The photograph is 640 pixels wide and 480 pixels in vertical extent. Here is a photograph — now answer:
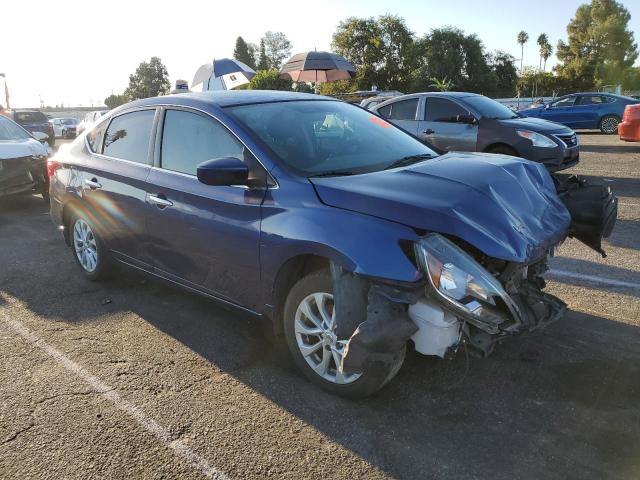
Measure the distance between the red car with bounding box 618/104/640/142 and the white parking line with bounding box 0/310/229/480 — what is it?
13.1 metres

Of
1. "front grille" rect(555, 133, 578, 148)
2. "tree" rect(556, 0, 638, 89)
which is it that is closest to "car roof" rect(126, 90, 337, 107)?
"front grille" rect(555, 133, 578, 148)

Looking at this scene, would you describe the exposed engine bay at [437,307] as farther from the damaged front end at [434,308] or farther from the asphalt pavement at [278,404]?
the asphalt pavement at [278,404]

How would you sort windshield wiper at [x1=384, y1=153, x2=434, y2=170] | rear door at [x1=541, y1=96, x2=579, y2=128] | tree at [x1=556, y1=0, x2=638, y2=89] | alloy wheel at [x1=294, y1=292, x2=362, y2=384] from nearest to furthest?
1. alloy wheel at [x1=294, y1=292, x2=362, y2=384]
2. windshield wiper at [x1=384, y1=153, x2=434, y2=170]
3. rear door at [x1=541, y1=96, x2=579, y2=128]
4. tree at [x1=556, y1=0, x2=638, y2=89]

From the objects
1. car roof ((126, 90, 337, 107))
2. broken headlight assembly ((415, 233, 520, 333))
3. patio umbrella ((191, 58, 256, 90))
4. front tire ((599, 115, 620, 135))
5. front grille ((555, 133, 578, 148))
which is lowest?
front tire ((599, 115, 620, 135))

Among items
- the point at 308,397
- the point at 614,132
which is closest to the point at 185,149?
the point at 308,397

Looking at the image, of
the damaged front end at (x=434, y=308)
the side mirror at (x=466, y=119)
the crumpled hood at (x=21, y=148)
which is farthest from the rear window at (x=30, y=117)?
the damaged front end at (x=434, y=308)

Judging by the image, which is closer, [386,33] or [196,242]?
[196,242]

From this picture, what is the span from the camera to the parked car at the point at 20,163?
8461 millimetres

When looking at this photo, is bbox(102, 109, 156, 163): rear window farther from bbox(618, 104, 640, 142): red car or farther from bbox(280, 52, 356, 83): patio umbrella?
bbox(280, 52, 356, 83): patio umbrella

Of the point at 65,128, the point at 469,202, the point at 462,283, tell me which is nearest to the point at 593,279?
the point at 469,202

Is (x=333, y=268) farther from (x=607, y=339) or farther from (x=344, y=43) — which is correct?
(x=344, y=43)

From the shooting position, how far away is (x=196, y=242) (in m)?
3.69

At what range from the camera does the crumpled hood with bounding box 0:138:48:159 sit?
336 inches

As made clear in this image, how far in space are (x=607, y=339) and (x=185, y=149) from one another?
3.17 metres
